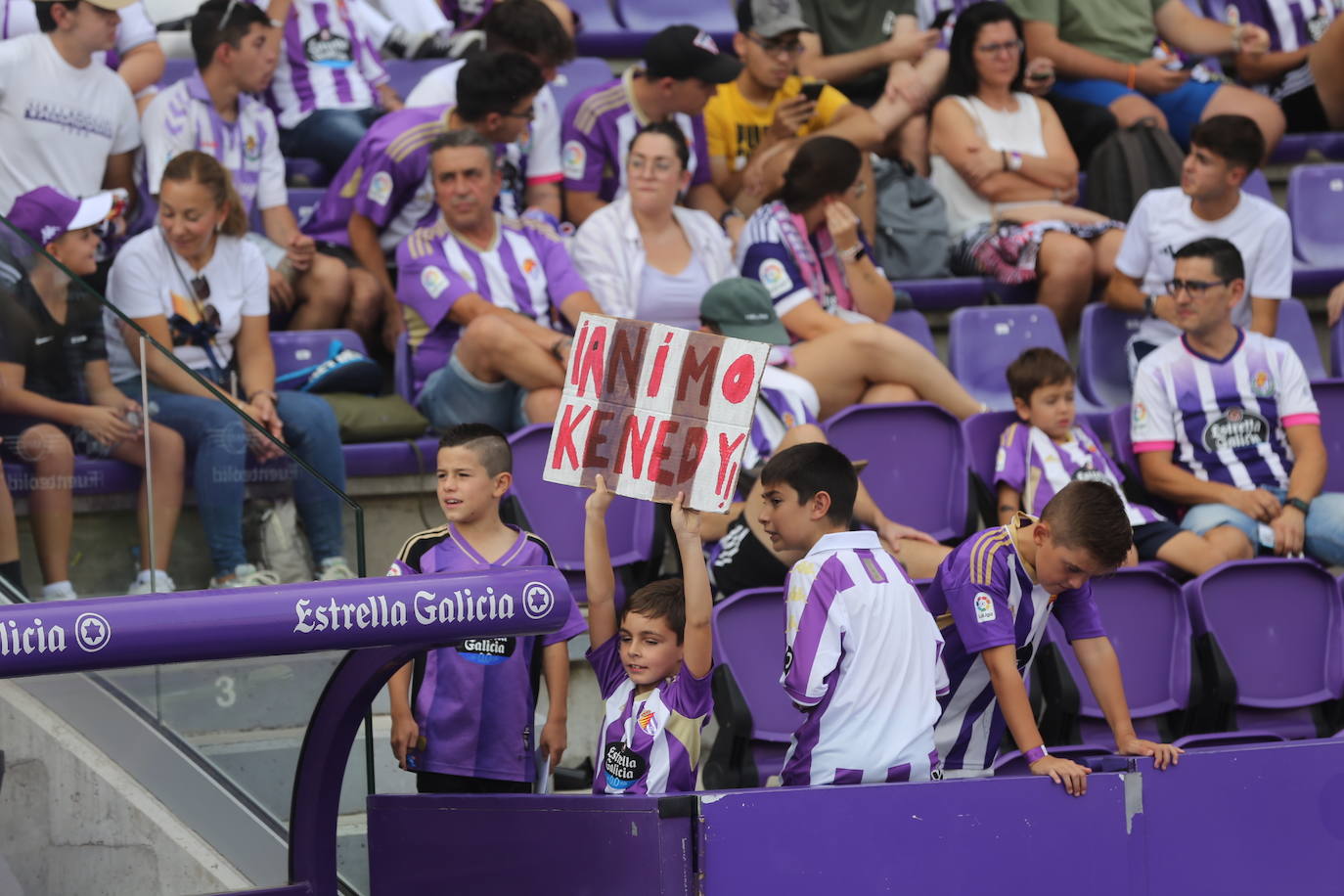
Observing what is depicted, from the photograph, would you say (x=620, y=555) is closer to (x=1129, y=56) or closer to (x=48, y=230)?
(x=48, y=230)

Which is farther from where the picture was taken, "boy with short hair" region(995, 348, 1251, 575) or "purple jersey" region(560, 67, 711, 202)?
"purple jersey" region(560, 67, 711, 202)

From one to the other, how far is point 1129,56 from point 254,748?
5.63m

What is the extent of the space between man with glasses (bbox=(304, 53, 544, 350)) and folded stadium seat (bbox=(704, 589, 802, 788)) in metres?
2.09

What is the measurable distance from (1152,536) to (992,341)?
1223mm

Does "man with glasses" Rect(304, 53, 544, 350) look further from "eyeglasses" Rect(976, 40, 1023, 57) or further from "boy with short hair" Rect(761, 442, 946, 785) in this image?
"boy with short hair" Rect(761, 442, 946, 785)

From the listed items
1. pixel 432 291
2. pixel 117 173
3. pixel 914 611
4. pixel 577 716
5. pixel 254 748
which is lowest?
pixel 577 716

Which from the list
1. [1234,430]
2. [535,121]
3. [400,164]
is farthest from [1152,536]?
[400,164]

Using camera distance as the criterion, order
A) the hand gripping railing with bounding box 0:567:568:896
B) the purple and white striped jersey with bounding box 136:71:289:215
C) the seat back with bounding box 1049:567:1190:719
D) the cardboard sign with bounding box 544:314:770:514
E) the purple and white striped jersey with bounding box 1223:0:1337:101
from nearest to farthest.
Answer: the hand gripping railing with bounding box 0:567:568:896, the cardboard sign with bounding box 544:314:770:514, the seat back with bounding box 1049:567:1190:719, the purple and white striped jersey with bounding box 136:71:289:215, the purple and white striped jersey with bounding box 1223:0:1337:101

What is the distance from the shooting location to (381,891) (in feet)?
12.2

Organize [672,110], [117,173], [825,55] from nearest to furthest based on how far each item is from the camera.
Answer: [117,173]
[672,110]
[825,55]

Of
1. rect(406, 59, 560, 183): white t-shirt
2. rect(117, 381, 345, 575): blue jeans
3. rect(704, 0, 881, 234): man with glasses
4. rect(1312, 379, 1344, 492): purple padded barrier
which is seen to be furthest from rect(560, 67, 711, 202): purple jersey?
rect(117, 381, 345, 575): blue jeans

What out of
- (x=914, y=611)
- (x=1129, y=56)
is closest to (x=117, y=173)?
(x=914, y=611)

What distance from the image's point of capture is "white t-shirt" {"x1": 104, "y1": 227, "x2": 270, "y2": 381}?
5.34 metres

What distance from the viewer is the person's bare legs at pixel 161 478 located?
4.20 metres
